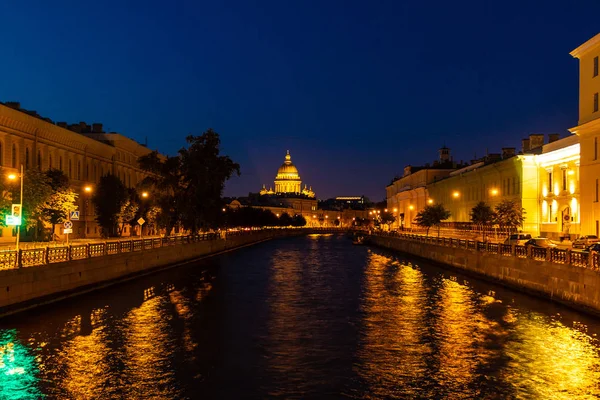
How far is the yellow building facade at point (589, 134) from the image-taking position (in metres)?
45.1

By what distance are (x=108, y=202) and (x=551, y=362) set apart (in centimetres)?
5695

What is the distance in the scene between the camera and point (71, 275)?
30.4 metres

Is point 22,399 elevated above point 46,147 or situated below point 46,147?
below

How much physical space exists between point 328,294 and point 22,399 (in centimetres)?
2063

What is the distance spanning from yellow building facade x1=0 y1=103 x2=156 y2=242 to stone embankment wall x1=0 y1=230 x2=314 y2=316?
40.9 feet

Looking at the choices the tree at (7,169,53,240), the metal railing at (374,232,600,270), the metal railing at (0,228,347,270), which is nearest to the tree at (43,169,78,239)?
the tree at (7,169,53,240)

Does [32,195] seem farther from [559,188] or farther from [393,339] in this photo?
[559,188]

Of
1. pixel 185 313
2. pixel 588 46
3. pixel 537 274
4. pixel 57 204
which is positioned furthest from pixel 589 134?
pixel 57 204

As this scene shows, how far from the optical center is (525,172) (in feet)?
214

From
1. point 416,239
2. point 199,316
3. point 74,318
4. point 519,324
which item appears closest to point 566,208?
point 416,239

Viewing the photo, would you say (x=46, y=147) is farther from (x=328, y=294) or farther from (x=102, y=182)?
(x=328, y=294)

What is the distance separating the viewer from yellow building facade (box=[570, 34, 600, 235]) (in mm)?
45125

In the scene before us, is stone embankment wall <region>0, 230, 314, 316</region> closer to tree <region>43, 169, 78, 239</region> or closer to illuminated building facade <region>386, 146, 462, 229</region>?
tree <region>43, 169, 78, 239</region>

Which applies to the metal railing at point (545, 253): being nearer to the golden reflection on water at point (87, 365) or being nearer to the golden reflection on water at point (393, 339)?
the golden reflection on water at point (393, 339)
